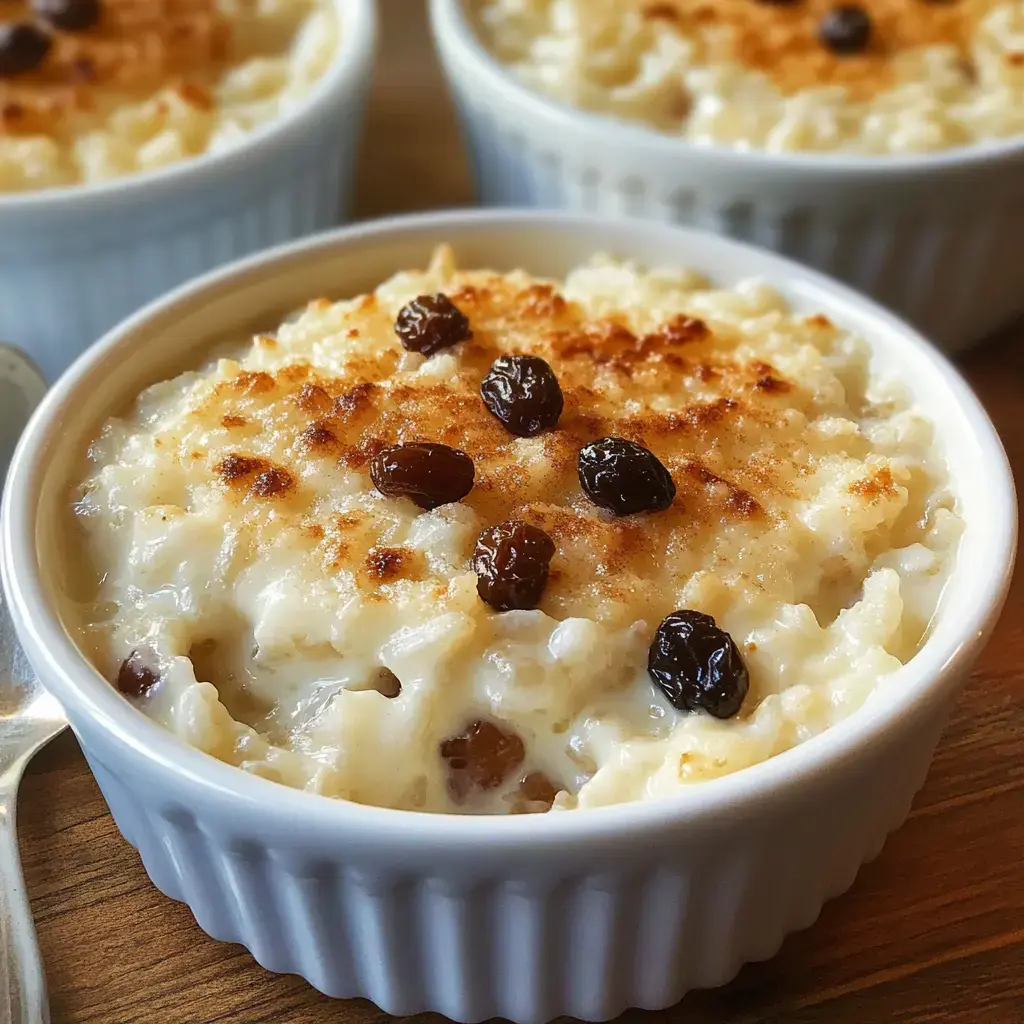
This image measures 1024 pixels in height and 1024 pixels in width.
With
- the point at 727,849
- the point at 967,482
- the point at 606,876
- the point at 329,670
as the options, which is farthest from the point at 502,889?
the point at 967,482

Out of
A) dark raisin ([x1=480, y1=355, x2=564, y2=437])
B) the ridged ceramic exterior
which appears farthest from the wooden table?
dark raisin ([x1=480, y1=355, x2=564, y2=437])

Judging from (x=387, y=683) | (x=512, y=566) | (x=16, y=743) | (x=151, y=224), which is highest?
(x=512, y=566)

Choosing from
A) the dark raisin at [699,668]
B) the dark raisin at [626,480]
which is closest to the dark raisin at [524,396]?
the dark raisin at [626,480]

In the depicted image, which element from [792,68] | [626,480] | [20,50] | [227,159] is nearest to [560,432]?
[626,480]

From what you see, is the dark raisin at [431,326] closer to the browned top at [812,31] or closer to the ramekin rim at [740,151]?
the ramekin rim at [740,151]

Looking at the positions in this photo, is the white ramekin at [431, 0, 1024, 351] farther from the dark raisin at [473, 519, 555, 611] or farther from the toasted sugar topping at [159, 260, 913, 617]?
the dark raisin at [473, 519, 555, 611]

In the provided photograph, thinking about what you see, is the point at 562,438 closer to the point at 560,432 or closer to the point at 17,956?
the point at 560,432
